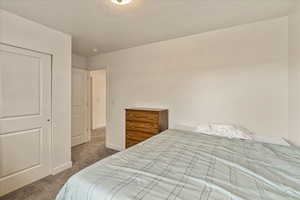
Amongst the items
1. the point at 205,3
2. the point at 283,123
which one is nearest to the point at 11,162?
the point at 205,3

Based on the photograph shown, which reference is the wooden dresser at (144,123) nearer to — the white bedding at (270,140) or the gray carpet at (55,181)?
the gray carpet at (55,181)

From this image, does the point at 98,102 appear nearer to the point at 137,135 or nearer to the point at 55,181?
the point at 137,135

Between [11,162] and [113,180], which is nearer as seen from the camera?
[113,180]

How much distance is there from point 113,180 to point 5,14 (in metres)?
2.49

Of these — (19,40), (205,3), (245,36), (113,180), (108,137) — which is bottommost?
(108,137)

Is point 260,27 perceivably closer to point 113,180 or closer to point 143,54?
point 143,54

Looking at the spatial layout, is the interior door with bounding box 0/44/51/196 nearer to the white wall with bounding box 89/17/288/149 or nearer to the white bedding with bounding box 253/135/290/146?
the white wall with bounding box 89/17/288/149

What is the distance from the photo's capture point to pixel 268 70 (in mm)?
2100

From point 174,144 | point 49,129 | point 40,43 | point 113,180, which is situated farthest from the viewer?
point 49,129

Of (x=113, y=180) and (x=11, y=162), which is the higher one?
(x=113, y=180)

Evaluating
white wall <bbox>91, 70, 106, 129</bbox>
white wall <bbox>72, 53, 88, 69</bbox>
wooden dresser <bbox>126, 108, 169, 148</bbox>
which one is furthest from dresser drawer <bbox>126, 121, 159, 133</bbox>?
white wall <bbox>91, 70, 106, 129</bbox>

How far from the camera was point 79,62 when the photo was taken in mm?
3943

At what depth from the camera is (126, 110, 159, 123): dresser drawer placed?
2.64 metres

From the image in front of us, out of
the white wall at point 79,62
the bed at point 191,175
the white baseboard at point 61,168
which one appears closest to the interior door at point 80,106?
the white wall at point 79,62
